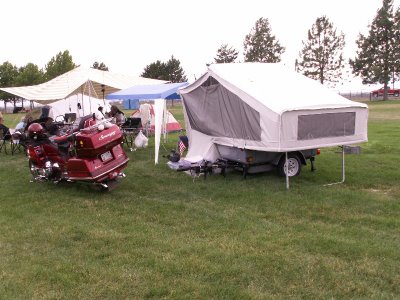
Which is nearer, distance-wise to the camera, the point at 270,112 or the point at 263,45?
the point at 270,112

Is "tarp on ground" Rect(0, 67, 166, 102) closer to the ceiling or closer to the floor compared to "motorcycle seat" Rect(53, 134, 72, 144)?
closer to the ceiling

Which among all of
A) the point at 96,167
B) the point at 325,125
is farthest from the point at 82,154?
the point at 325,125

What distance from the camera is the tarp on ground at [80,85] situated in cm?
1513

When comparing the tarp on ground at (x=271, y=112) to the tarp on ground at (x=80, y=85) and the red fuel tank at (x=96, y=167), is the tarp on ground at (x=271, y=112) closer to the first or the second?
the red fuel tank at (x=96, y=167)

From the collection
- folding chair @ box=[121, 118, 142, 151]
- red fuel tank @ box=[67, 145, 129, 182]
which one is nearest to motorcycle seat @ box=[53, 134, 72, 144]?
red fuel tank @ box=[67, 145, 129, 182]

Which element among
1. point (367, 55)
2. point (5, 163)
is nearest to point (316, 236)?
point (5, 163)

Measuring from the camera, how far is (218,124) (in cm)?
845

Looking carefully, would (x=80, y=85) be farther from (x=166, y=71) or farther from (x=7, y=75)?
(x=166, y=71)

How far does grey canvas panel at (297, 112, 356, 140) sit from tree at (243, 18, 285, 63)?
4468 cm

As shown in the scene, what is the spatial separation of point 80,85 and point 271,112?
31.2 ft

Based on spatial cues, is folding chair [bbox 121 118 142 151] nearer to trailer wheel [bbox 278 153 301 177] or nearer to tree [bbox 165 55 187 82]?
trailer wheel [bbox 278 153 301 177]

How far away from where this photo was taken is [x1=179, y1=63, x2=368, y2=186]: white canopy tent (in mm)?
6773

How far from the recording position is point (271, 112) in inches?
266

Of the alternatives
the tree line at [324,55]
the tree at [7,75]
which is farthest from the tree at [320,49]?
the tree at [7,75]
